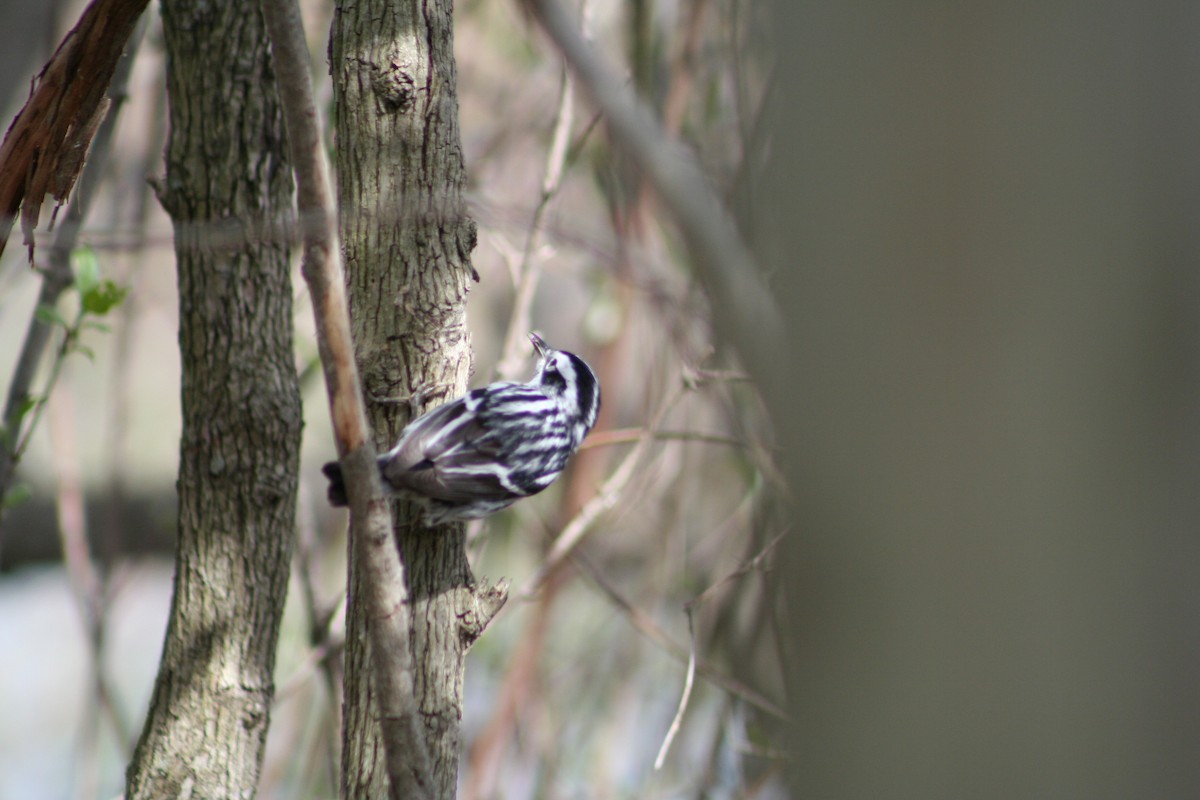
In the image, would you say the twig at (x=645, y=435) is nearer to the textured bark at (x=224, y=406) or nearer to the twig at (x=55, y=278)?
the textured bark at (x=224, y=406)

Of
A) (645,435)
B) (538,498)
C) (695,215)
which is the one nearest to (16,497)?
(645,435)

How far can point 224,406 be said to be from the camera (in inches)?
125

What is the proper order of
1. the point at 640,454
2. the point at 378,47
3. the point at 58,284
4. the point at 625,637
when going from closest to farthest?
the point at 378,47 < the point at 58,284 < the point at 640,454 < the point at 625,637

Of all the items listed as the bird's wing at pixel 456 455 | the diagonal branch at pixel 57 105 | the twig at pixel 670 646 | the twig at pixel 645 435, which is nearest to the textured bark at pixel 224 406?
the diagonal branch at pixel 57 105

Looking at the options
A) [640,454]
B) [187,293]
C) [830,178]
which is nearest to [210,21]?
[187,293]

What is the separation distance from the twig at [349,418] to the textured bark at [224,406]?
131 cm

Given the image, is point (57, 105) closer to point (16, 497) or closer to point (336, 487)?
point (336, 487)

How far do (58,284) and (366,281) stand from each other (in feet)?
5.59

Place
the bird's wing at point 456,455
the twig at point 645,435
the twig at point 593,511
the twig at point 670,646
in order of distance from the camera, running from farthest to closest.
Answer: the twig at point 593,511 → the twig at point 670,646 → the twig at point 645,435 → the bird's wing at point 456,455

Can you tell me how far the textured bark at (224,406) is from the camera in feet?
10.3

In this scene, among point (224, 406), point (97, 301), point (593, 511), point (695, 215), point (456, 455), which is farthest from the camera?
point (593, 511)

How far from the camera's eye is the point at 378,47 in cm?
257

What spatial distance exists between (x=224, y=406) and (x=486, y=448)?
34.3 inches

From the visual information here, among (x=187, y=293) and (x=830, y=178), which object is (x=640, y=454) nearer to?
(x=187, y=293)
